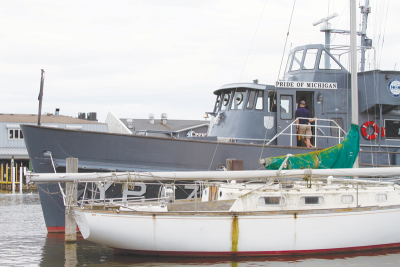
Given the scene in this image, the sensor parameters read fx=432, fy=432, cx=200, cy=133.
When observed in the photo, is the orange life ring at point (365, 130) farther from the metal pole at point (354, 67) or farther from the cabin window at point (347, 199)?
the cabin window at point (347, 199)

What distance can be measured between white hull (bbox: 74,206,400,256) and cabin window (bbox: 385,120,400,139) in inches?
225

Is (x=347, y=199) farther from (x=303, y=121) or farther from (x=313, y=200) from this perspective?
(x=303, y=121)

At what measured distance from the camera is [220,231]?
26.9ft

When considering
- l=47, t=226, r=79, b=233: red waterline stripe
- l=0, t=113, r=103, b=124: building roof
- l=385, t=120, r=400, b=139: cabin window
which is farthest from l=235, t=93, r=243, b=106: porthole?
l=0, t=113, r=103, b=124: building roof

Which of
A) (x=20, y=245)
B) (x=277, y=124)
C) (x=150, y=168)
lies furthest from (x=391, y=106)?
(x=20, y=245)

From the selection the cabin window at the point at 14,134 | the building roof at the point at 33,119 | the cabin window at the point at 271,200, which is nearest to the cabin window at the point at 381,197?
the cabin window at the point at 271,200

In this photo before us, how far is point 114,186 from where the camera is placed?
1107 cm

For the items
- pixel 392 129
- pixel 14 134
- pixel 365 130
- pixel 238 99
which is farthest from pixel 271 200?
pixel 14 134

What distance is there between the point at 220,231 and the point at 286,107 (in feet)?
19.1

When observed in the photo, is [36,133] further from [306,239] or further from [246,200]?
[306,239]

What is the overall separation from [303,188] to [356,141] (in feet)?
6.26

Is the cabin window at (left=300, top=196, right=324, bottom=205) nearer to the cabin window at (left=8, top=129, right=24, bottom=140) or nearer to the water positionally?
the water

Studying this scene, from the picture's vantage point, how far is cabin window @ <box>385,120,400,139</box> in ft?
44.1

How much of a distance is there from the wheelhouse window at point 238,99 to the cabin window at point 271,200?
15.8ft
